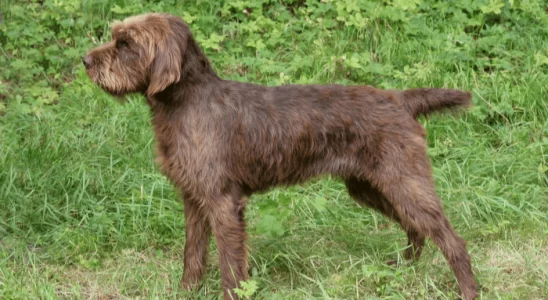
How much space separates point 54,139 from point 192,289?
2.03 meters

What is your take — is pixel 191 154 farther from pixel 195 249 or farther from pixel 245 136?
pixel 195 249

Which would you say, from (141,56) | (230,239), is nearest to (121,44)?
(141,56)

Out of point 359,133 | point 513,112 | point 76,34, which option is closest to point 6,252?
point 359,133

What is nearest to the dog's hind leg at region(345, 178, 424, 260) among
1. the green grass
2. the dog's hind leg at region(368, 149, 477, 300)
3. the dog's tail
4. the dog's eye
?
the green grass

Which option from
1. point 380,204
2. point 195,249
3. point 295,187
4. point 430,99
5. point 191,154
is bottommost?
point 295,187

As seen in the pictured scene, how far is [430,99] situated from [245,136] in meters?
1.12

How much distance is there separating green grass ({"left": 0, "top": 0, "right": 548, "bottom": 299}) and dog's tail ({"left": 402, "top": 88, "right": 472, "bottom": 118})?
0.84 m

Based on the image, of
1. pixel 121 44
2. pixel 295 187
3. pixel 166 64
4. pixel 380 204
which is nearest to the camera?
pixel 166 64

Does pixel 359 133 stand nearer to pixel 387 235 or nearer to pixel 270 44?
pixel 387 235

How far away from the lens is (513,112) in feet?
23.3

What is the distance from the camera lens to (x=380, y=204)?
5.51 m

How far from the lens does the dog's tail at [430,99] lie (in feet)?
17.0

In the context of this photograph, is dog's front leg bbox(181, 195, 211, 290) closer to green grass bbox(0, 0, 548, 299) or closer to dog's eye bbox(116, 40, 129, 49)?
green grass bbox(0, 0, 548, 299)

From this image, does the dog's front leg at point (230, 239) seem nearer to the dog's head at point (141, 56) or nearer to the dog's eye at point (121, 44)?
the dog's head at point (141, 56)
